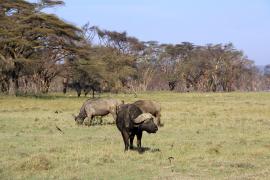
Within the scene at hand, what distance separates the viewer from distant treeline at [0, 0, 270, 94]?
4625 centimetres

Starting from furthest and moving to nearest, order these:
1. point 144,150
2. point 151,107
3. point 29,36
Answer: point 29,36 < point 151,107 < point 144,150

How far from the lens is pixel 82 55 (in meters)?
48.4

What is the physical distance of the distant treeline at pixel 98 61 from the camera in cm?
4625

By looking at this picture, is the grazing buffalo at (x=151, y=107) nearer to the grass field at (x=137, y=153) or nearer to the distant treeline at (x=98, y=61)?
the grass field at (x=137, y=153)

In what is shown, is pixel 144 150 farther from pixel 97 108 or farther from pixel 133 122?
pixel 97 108

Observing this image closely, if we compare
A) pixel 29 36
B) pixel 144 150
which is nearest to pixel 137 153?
pixel 144 150

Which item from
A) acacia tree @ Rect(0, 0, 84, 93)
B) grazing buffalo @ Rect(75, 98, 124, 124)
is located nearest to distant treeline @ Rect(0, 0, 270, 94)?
acacia tree @ Rect(0, 0, 84, 93)

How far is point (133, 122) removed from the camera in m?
13.9

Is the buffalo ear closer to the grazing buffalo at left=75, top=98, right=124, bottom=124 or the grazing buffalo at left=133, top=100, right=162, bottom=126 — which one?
the grazing buffalo at left=133, top=100, right=162, bottom=126

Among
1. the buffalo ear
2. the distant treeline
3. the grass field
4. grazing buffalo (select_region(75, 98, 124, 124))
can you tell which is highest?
the distant treeline

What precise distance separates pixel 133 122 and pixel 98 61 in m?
37.6

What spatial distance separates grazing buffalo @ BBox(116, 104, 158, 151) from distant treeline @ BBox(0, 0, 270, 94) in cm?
3013

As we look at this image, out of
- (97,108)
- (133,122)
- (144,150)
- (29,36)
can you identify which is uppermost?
(29,36)

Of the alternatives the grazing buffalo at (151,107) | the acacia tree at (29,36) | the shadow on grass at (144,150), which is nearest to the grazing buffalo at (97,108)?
the grazing buffalo at (151,107)
